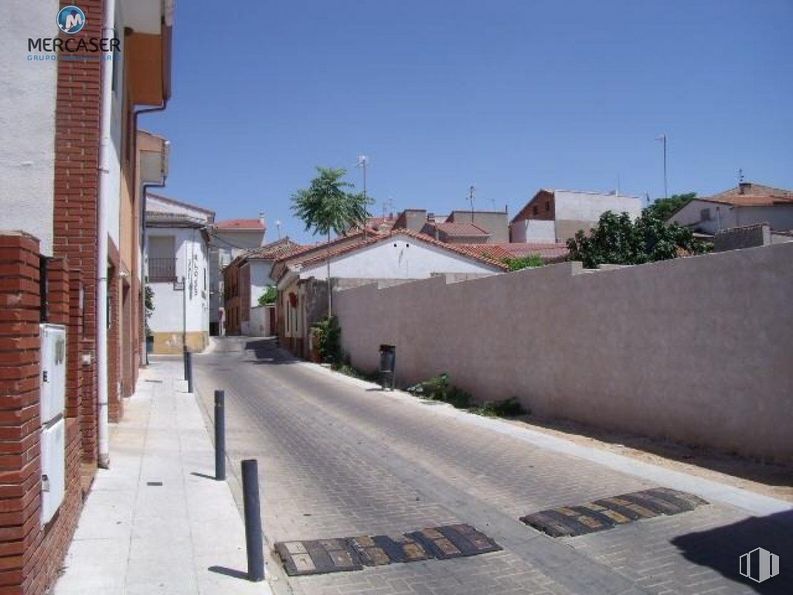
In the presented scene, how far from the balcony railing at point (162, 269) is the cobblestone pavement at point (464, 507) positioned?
2102cm

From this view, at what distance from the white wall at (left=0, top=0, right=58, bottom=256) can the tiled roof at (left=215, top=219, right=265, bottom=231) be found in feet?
206

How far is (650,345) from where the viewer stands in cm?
979

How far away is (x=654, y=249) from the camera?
2170 cm

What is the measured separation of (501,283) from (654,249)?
950 centimetres

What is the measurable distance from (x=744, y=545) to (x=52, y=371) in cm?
534

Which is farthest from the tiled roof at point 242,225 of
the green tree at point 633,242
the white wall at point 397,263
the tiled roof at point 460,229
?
the green tree at point 633,242

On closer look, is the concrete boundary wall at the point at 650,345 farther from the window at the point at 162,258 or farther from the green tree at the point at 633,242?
the window at the point at 162,258

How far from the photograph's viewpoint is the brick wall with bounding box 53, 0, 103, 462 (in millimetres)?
8078

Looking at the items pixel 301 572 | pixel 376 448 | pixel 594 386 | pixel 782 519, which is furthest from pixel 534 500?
pixel 594 386

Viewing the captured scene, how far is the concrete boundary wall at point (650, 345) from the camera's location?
7977 mm

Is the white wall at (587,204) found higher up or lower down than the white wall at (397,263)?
higher up

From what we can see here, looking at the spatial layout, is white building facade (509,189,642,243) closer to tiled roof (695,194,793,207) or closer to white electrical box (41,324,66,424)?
tiled roof (695,194,793,207)

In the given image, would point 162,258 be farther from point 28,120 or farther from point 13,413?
point 13,413

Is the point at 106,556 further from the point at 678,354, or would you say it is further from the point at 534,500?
the point at 678,354
